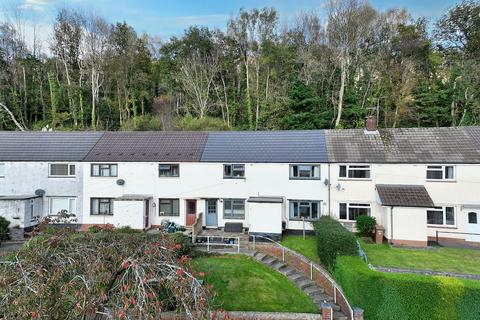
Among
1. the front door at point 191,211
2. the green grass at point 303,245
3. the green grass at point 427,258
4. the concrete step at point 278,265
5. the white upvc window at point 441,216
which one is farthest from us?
the front door at point 191,211

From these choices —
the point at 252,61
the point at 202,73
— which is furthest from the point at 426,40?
the point at 202,73

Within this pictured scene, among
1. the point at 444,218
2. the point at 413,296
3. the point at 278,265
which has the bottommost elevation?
the point at 278,265

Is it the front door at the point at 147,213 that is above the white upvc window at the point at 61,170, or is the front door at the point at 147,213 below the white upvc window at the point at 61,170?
below

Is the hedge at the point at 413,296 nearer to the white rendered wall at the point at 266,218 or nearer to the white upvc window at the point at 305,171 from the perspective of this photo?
the white rendered wall at the point at 266,218

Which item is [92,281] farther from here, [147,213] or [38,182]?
[38,182]

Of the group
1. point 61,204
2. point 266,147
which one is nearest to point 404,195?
point 266,147

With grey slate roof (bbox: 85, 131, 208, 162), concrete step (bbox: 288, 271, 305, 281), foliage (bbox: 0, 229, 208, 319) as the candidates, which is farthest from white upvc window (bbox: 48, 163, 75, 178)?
foliage (bbox: 0, 229, 208, 319)

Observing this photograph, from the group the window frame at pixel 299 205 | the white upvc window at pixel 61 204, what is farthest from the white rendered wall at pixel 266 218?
the white upvc window at pixel 61 204
